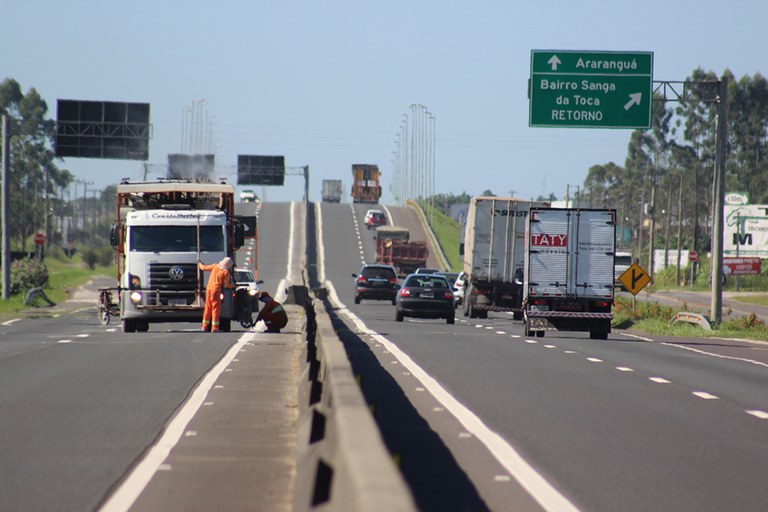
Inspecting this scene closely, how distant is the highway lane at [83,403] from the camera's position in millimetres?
9102

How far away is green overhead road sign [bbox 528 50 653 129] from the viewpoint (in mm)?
38312

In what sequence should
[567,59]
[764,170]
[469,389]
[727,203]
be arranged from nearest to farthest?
1. [469,389]
2. [567,59]
3. [727,203]
4. [764,170]

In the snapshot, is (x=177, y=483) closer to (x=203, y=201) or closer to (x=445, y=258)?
(x=203, y=201)

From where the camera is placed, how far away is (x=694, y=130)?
143 m

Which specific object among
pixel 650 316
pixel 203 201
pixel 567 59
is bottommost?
pixel 650 316

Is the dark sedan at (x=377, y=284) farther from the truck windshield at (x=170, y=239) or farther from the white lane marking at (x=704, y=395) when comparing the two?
the white lane marking at (x=704, y=395)

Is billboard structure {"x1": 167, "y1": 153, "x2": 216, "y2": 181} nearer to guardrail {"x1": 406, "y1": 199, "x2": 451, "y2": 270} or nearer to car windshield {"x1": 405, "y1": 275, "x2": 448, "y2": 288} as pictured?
guardrail {"x1": 406, "y1": 199, "x2": 451, "y2": 270}

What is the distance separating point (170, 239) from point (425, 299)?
1228 centimetres

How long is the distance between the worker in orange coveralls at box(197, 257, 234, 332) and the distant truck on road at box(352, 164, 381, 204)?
324ft

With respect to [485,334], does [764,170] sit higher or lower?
higher

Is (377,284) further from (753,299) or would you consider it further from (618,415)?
(618,415)

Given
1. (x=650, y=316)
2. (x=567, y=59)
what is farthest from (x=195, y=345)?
(x=650, y=316)

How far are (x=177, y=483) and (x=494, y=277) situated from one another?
1302 inches

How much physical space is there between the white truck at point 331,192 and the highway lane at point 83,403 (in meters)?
108
